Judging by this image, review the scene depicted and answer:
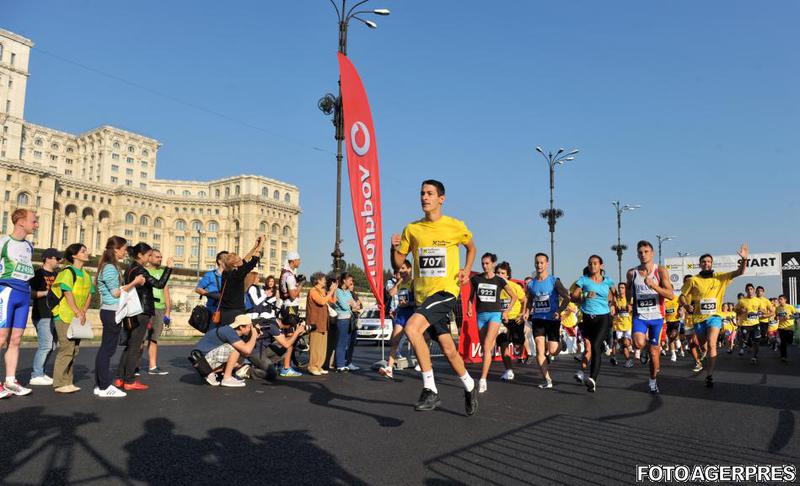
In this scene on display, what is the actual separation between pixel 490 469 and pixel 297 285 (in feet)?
21.7

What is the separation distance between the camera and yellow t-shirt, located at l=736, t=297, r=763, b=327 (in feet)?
50.7

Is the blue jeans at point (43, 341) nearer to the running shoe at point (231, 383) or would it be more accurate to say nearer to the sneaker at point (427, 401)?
the running shoe at point (231, 383)

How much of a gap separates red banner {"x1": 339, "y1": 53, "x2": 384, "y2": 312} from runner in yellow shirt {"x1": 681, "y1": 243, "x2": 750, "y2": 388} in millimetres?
5196

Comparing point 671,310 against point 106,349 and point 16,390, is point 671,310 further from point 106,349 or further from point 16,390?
point 16,390

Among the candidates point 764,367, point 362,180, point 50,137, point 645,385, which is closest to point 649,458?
point 645,385

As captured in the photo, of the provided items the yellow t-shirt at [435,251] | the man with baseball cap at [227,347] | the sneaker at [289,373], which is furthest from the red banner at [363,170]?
the yellow t-shirt at [435,251]

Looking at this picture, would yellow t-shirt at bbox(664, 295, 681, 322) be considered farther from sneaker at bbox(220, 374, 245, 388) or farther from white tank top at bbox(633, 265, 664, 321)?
sneaker at bbox(220, 374, 245, 388)

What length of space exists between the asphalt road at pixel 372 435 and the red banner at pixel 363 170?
3.33 metres

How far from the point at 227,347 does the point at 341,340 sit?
2.79 meters

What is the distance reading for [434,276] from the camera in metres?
5.42

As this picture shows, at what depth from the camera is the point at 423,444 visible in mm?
4348

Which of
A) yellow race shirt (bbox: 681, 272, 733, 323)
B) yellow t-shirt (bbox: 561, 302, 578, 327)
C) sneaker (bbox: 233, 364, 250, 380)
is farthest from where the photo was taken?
yellow t-shirt (bbox: 561, 302, 578, 327)

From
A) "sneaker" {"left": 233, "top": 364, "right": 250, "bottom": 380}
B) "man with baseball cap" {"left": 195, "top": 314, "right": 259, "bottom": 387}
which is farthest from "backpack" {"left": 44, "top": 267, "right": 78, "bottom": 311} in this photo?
"sneaker" {"left": 233, "top": 364, "right": 250, "bottom": 380}

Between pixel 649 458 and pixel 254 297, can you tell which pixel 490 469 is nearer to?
pixel 649 458
